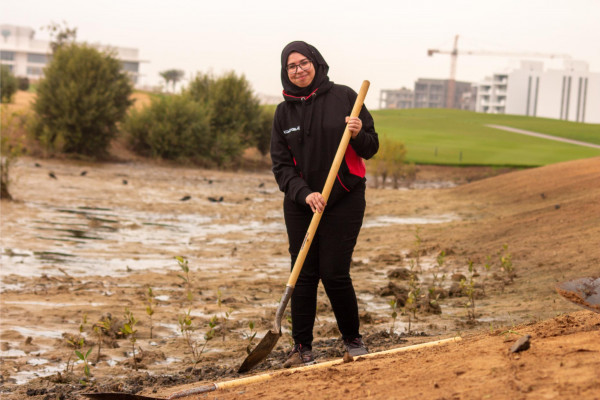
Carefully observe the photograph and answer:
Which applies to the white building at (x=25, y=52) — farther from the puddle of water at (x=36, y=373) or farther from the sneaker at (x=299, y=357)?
the sneaker at (x=299, y=357)

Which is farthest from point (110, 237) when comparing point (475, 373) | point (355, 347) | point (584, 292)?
point (475, 373)

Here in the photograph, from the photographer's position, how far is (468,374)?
341 centimetres

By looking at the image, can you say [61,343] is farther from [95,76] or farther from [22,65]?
[22,65]

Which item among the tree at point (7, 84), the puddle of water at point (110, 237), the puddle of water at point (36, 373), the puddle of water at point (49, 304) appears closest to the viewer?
the puddle of water at point (36, 373)

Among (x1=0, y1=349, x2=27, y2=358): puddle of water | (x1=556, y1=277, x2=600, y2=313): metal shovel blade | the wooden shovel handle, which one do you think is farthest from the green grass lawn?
(x1=556, y1=277, x2=600, y2=313): metal shovel blade

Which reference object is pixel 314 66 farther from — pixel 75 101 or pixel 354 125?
pixel 75 101

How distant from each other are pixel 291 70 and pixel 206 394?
6.32 ft

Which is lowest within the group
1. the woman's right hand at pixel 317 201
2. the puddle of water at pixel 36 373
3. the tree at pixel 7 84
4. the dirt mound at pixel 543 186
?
the puddle of water at pixel 36 373

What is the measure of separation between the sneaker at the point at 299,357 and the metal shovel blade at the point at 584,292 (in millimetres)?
1547

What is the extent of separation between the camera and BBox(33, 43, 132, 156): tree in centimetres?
3375

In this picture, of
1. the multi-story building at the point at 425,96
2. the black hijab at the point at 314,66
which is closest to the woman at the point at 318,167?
the black hijab at the point at 314,66

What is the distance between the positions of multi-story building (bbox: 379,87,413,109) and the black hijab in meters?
155

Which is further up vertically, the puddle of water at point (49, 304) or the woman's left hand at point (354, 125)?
the woman's left hand at point (354, 125)

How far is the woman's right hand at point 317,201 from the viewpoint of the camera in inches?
181
